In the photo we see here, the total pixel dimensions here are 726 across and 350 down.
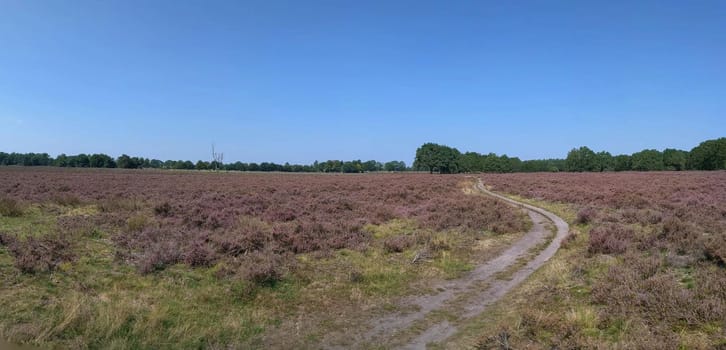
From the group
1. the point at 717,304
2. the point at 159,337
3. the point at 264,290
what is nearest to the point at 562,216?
the point at 717,304

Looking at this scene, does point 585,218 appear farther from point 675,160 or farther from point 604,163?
point 604,163

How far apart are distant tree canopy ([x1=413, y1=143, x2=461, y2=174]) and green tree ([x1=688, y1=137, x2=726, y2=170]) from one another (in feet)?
209

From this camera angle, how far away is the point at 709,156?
9250 centimetres

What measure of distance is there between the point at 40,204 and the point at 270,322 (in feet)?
68.8

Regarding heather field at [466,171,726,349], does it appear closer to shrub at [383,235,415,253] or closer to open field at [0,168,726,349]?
open field at [0,168,726,349]

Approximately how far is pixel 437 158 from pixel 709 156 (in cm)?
7013

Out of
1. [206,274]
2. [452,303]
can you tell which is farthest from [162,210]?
[452,303]

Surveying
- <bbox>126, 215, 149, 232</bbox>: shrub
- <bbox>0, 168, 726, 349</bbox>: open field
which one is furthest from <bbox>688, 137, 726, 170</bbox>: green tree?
<bbox>126, 215, 149, 232</bbox>: shrub

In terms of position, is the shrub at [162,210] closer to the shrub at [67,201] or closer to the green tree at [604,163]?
the shrub at [67,201]

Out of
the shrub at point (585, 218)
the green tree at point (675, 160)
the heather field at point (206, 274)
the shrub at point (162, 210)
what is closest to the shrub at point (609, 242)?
the heather field at point (206, 274)

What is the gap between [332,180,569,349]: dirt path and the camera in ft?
20.9

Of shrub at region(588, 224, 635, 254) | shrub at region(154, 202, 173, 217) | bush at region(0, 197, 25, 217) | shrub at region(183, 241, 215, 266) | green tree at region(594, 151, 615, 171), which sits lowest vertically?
shrub at region(183, 241, 215, 266)

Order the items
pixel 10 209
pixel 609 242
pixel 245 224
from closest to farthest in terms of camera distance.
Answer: pixel 609 242 → pixel 245 224 → pixel 10 209

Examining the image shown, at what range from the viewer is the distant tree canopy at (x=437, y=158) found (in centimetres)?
12681
